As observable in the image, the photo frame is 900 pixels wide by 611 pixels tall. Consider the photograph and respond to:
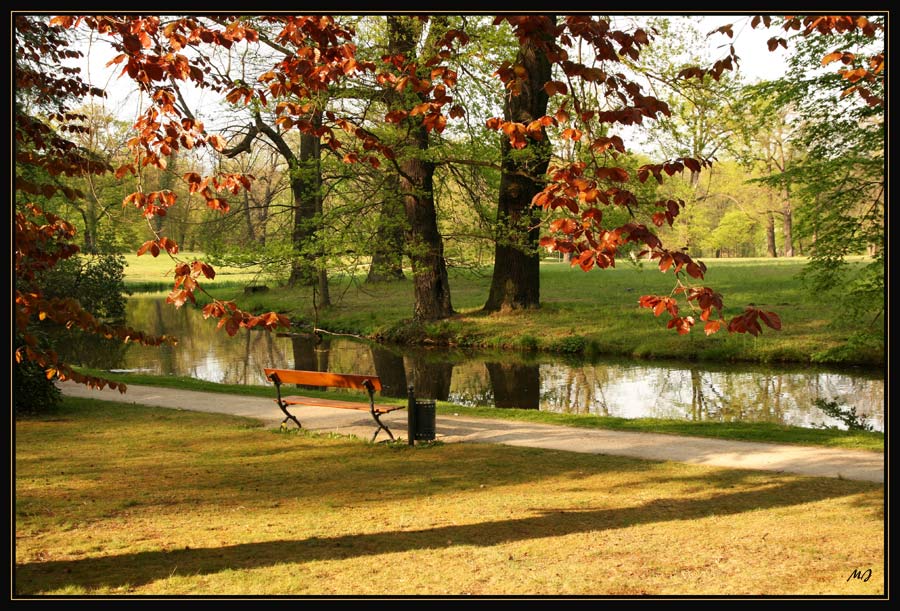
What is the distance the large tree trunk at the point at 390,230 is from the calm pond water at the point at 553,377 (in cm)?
240

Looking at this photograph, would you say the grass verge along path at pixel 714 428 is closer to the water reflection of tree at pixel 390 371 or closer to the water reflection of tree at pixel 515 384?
the water reflection of tree at pixel 515 384

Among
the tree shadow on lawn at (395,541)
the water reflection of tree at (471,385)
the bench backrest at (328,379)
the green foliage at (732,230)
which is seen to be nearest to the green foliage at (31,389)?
the bench backrest at (328,379)

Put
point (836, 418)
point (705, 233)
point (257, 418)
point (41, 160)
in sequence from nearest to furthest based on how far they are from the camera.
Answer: point (41, 160) < point (257, 418) < point (836, 418) < point (705, 233)

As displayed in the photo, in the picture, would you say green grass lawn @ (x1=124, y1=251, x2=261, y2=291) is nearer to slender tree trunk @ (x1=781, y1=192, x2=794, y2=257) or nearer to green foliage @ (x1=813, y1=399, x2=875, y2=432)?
slender tree trunk @ (x1=781, y1=192, x2=794, y2=257)

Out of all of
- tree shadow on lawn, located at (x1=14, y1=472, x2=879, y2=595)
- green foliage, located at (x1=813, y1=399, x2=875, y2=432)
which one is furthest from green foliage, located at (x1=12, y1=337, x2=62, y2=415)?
green foliage, located at (x1=813, y1=399, x2=875, y2=432)

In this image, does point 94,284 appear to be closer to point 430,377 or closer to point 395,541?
point 430,377

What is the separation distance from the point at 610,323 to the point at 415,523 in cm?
1859

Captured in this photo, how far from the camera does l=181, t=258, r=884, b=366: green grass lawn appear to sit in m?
20.9

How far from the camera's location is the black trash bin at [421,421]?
10852 mm
